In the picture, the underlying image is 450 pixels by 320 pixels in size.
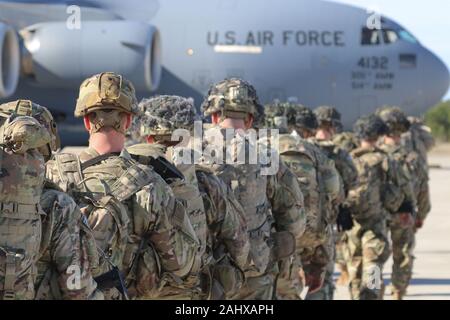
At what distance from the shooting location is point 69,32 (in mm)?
17484

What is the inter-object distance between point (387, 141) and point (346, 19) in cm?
766

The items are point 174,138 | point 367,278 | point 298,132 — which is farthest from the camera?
point 367,278

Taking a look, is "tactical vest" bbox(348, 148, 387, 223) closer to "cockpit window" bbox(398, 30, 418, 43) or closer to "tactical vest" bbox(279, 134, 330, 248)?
"tactical vest" bbox(279, 134, 330, 248)

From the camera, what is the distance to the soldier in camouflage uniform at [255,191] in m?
6.44

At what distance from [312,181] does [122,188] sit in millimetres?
3674

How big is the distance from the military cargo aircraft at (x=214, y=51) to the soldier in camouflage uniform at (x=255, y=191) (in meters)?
10.6

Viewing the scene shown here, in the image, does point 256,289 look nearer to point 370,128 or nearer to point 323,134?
point 323,134

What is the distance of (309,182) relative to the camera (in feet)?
27.0

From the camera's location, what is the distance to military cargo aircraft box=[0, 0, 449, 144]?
57.4 feet

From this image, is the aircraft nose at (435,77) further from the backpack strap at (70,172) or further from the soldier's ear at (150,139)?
the backpack strap at (70,172)

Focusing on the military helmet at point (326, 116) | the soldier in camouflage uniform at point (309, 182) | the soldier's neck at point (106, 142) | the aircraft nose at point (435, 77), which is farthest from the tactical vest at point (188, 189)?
the aircraft nose at point (435, 77)

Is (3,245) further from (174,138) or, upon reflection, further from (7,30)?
(7,30)

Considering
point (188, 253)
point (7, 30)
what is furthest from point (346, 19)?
point (188, 253)

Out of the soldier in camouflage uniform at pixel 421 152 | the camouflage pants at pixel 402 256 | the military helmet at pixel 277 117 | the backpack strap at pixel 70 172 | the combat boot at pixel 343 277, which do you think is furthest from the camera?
the soldier in camouflage uniform at pixel 421 152
